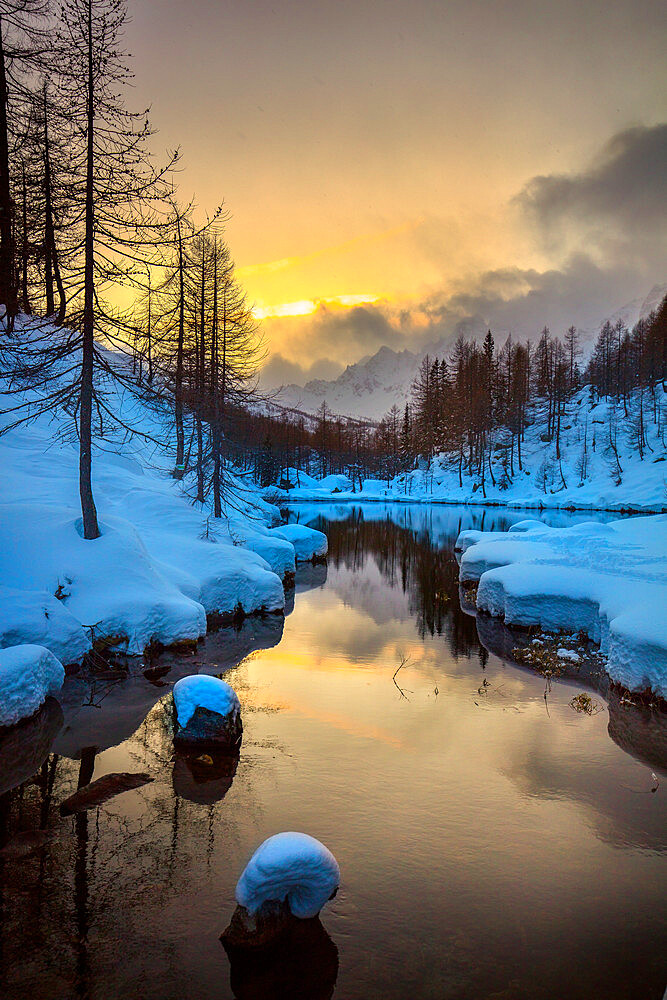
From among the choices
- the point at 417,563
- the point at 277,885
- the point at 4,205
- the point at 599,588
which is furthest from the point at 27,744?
the point at 417,563

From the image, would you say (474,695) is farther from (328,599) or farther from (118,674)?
(328,599)

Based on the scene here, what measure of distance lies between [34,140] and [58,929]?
16458mm

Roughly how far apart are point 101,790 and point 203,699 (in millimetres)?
1883

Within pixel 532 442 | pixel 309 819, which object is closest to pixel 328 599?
pixel 309 819

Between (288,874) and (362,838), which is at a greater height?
(288,874)

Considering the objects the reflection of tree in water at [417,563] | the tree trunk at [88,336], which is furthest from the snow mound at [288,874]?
the tree trunk at [88,336]

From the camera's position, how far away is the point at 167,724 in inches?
375

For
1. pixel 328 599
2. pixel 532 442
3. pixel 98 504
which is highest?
pixel 532 442

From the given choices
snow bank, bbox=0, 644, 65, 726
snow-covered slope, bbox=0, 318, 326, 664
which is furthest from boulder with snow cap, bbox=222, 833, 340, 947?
snow-covered slope, bbox=0, 318, 326, 664

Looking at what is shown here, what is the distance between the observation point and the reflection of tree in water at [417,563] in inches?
664

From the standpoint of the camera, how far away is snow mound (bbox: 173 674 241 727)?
8734 mm

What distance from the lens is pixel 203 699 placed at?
28.8 feet

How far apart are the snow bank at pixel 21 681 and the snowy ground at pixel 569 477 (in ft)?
165

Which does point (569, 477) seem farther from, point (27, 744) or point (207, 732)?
point (27, 744)
